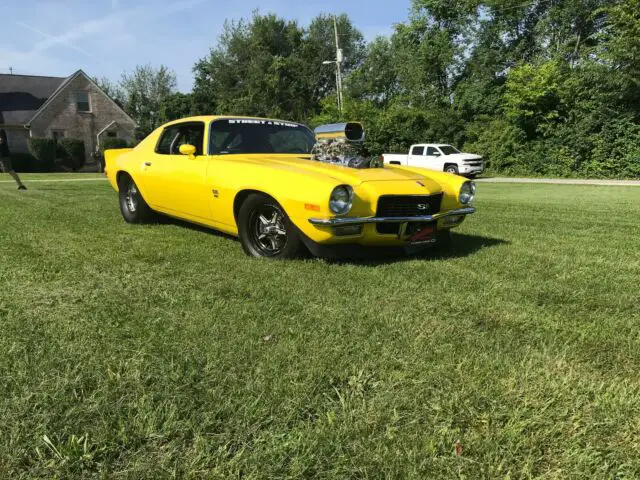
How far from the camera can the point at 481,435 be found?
1.80 metres

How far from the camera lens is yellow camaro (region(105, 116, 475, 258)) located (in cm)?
402

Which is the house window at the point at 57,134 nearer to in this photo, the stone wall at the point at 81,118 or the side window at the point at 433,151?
the stone wall at the point at 81,118

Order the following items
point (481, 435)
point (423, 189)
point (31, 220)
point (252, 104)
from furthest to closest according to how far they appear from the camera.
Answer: point (252, 104), point (31, 220), point (423, 189), point (481, 435)

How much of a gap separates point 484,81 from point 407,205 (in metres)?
26.6

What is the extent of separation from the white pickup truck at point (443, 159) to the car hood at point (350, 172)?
1728 centimetres

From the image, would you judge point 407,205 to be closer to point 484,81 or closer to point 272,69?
point 484,81

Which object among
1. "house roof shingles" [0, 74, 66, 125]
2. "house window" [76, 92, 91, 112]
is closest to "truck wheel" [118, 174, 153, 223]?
"house roof shingles" [0, 74, 66, 125]

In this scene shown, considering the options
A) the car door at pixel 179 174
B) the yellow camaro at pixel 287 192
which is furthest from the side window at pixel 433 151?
the car door at pixel 179 174

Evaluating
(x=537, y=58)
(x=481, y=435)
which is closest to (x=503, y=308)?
(x=481, y=435)

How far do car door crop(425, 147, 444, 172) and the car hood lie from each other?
18.3 m

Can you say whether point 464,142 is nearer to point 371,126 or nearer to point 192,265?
point 371,126

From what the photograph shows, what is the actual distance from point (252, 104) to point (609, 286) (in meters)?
43.6

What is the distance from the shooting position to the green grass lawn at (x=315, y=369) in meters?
1.68

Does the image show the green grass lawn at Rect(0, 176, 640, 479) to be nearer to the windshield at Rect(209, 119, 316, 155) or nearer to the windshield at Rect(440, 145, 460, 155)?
the windshield at Rect(209, 119, 316, 155)
